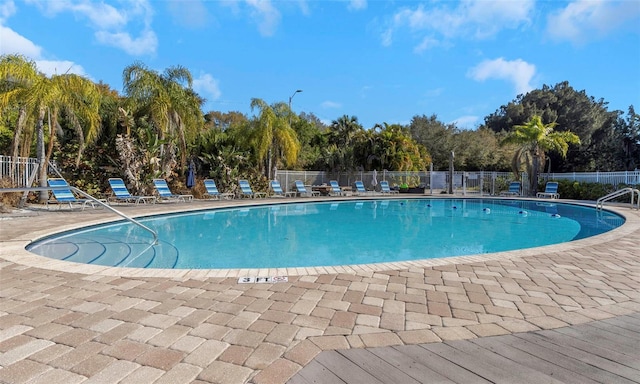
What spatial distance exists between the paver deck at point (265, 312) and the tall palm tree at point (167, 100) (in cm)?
1102

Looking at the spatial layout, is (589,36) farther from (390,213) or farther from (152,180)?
(152,180)

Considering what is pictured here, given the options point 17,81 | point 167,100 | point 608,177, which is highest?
point 167,100

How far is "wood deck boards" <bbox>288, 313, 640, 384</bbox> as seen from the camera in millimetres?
1928

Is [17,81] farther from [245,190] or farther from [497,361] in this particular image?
[497,361]

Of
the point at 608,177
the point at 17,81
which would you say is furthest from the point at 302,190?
the point at 608,177

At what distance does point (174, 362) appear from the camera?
6.80 ft

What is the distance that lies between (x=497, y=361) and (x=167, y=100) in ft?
49.5

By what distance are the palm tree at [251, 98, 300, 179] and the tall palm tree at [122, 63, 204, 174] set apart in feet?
9.67

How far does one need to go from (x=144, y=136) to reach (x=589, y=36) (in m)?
16.9

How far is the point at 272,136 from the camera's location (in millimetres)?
17969

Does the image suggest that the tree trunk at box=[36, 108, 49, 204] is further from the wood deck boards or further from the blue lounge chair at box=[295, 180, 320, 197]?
the wood deck boards

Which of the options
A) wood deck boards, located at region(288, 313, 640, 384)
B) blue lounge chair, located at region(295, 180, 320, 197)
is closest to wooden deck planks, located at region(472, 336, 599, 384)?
wood deck boards, located at region(288, 313, 640, 384)

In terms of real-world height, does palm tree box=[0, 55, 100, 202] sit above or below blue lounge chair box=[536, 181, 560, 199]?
above

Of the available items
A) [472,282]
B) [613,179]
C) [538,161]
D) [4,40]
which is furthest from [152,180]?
[613,179]
